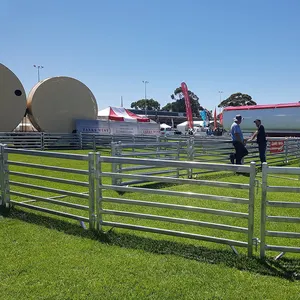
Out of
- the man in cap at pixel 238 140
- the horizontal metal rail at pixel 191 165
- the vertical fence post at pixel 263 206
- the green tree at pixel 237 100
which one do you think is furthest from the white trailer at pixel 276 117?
the green tree at pixel 237 100

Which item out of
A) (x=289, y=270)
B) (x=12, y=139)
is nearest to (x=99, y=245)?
(x=289, y=270)

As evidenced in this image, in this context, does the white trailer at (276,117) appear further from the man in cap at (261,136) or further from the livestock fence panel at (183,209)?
the livestock fence panel at (183,209)

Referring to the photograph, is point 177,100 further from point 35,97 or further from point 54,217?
point 54,217

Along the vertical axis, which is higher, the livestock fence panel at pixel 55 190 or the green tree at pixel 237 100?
the green tree at pixel 237 100

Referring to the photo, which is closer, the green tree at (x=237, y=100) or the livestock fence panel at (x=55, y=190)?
the livestock fence panel at (x=55, y=190)

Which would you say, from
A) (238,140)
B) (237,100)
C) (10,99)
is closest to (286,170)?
(238,140)

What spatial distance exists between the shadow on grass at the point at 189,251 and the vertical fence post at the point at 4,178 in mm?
979

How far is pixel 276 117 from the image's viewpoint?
27891 millimetres

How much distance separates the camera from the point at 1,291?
3.34m

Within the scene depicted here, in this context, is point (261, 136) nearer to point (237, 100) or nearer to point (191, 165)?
point (191, 165)

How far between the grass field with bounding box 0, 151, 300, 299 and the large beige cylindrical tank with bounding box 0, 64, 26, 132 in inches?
816

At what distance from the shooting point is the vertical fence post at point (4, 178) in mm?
6215

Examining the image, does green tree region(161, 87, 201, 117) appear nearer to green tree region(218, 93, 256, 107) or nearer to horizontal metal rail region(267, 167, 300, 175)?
green tree region(218, 93, 256, 107)

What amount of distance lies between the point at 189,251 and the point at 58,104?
24.0 meters
